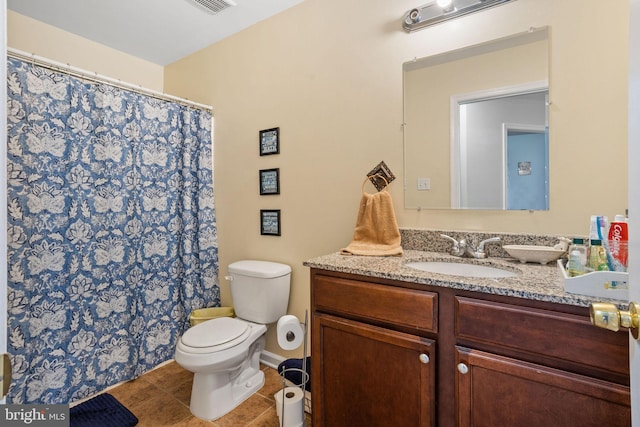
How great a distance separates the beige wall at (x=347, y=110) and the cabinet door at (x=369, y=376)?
66 cm

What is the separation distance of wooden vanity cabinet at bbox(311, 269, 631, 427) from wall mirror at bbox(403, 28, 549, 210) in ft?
2.10

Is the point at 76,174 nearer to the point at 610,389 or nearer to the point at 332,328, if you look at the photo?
the point at 332,328

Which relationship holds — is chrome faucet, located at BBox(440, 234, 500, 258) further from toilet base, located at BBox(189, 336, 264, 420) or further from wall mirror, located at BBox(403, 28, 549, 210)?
toilet base, located at BBox(189, 336, 264, 420)

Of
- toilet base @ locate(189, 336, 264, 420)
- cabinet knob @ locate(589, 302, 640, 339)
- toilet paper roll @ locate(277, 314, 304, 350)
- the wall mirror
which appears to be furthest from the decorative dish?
toilet base @ locate(189, 336, 264, 420)

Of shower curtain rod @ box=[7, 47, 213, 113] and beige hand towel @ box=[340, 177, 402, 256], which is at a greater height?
shower curtain rod @ box=[7, 47, 213, 113]

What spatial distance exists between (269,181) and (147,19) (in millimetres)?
1355

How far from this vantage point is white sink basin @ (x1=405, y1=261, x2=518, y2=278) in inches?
51.5

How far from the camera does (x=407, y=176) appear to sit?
164 cm

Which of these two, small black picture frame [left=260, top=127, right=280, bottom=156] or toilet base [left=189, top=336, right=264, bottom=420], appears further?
small black picture frame [left=260, top=127, right=280, bottom=156]

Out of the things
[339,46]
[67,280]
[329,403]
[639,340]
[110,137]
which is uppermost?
[339,46]

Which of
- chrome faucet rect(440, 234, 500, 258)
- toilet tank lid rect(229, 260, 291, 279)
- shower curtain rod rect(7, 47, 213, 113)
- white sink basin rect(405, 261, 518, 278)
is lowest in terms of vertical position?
toilet tank lid rect(229, 260, 291, 279)

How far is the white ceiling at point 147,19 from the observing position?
1.96m

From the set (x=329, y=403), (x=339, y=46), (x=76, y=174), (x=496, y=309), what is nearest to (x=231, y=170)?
(x=76, y=174)

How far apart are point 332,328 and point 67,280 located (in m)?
1.59
